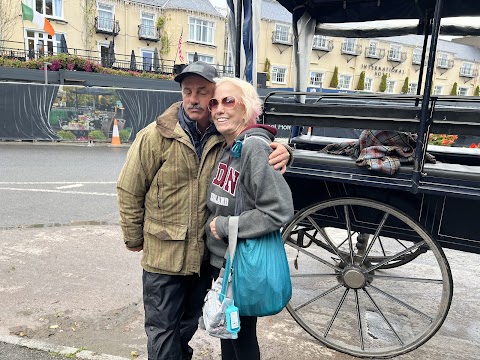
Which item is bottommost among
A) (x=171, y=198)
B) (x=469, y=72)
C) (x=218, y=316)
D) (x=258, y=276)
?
(x=218, y=316)

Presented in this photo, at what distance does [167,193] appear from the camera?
209 centimetres

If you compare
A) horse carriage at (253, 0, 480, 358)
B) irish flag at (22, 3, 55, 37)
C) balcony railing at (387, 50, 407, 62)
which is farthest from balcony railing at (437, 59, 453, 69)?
horse carriage at (253, 0, 480, 358)

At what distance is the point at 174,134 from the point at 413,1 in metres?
3.12

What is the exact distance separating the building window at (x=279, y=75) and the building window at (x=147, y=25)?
10.2 m

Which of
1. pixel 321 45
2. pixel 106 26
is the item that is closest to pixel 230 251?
pixel 321 45

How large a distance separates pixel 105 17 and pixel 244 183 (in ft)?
104

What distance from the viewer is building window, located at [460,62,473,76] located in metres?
36.8

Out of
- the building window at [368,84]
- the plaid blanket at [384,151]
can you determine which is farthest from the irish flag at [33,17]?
the building window at [368,84]

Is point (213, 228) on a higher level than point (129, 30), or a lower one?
lower

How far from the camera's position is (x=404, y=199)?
267 cm

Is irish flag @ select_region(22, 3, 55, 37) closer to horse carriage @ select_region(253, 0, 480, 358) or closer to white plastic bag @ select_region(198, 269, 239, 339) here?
horse carriage @ select_region(253, 0, 480, 358)

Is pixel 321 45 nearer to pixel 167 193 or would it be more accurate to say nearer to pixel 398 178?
pixel 398 178

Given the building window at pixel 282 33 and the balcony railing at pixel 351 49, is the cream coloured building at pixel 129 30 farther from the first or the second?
the balcony railing at pixel 351 49

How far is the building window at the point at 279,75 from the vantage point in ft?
110
